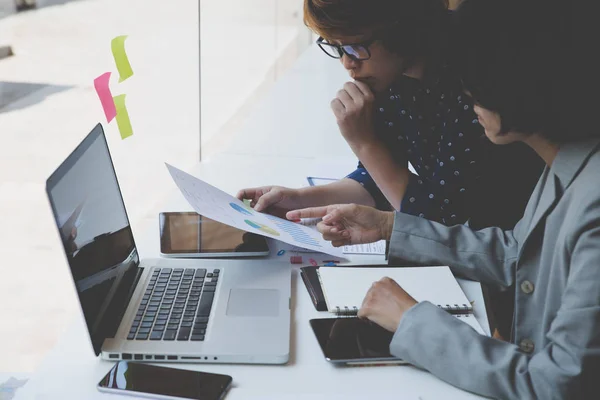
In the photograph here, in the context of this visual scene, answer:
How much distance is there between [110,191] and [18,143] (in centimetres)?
64

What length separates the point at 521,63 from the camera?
96 centimetres

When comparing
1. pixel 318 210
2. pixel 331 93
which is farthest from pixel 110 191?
pixel 331 93

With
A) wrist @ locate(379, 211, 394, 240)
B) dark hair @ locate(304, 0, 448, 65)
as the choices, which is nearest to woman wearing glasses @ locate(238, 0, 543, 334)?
dark hair @ locate(304, 0, 448, 65)

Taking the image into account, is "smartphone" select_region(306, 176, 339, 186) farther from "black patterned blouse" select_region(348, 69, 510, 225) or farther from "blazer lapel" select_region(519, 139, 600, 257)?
"blazer lapel" select_region(519, 139, 600, 257)

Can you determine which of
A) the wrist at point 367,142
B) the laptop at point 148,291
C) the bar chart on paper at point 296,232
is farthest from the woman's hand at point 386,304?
the wrist at point 367,142

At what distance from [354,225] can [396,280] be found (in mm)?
171

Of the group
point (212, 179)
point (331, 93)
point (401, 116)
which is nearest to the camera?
point (401, 116)

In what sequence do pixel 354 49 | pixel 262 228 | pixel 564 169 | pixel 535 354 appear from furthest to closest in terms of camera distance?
pixel 354 49
pixel 262 228
pixel 564 169
pixel 535 354

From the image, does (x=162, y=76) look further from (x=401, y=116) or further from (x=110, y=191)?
(x=110, y=191)

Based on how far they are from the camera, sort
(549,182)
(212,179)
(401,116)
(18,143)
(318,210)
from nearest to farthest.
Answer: (549,182), (318,210), (401,116), (18,143), (212,179)

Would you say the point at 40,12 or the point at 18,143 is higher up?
the point at 40,12

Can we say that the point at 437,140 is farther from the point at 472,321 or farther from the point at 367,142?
the point at 472,321

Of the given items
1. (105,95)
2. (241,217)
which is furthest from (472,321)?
(105,95)

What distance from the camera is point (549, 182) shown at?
1.05 meters
